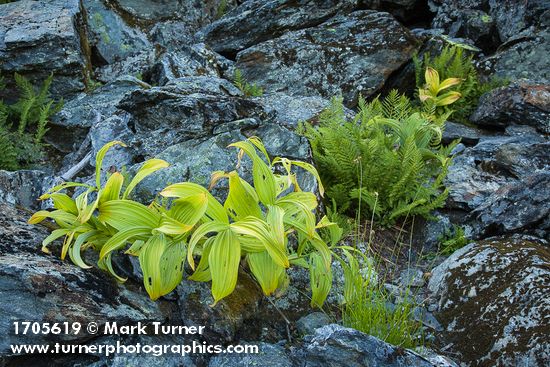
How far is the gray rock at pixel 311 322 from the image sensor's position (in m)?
3.51

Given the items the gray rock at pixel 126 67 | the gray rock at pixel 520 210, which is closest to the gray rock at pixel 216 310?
the gray rock at pixel 520 210

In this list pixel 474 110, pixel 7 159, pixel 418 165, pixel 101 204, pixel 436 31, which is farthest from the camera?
pixel 436 31

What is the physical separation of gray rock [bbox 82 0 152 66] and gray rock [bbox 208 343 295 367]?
237 inches

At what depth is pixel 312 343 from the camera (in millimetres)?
3100

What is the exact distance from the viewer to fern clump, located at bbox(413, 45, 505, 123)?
7160mm

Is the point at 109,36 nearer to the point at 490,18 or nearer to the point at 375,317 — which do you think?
the point at 490,18

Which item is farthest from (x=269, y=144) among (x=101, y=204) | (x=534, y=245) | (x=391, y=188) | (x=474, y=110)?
(x=474, y=110)

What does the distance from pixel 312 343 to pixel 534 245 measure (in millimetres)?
1969

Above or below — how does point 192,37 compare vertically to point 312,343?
above

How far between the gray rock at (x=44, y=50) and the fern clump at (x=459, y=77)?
427 cm

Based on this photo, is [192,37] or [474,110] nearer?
[474,110]

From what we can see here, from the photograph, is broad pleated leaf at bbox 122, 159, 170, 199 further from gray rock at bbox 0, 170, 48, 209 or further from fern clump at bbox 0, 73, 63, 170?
fern clump at bbox 0, 73, 63, 170

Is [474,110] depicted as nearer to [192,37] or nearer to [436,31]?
[436,31]

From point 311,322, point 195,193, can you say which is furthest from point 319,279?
point 195,193
